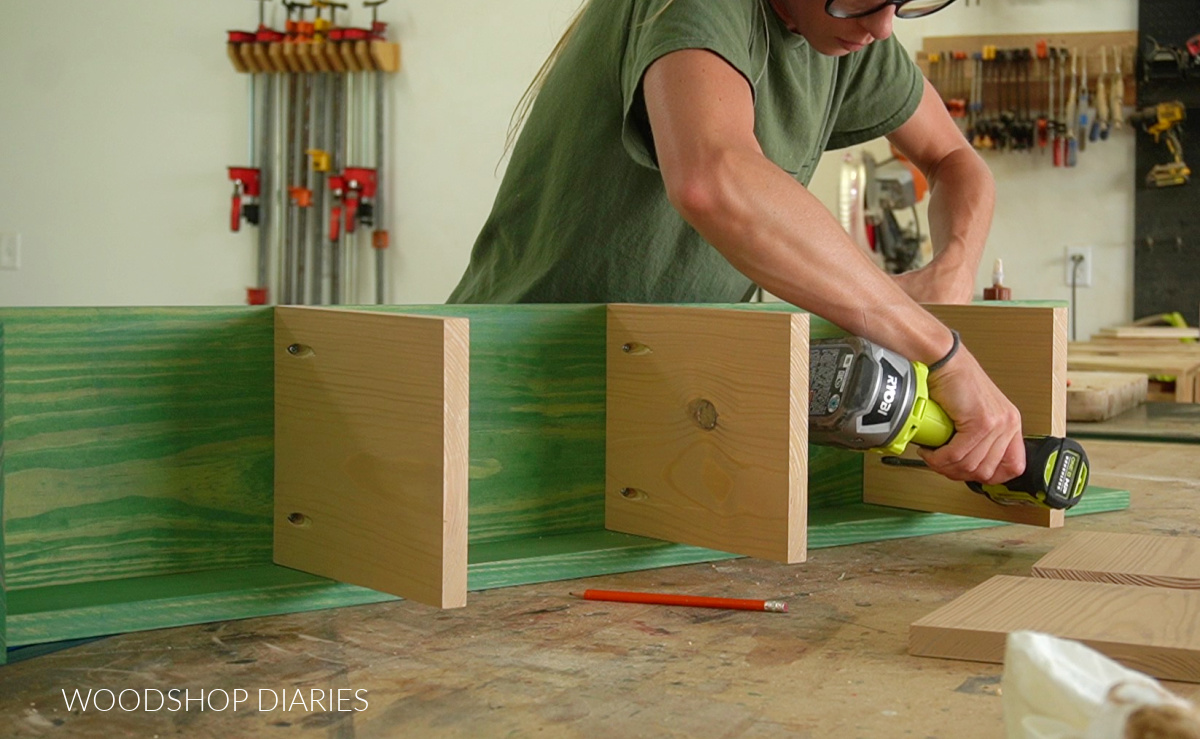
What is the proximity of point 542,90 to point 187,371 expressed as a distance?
0.76 meters

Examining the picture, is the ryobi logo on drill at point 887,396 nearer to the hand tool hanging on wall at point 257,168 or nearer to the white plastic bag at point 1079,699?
the white plastic bag at point 1079,699

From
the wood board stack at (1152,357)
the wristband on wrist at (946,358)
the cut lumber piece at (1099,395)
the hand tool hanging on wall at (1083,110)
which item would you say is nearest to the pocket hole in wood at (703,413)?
the wristband on wrist at (946,358)

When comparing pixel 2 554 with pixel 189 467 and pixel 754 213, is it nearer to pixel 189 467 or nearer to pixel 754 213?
pixel 189 467

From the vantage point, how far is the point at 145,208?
Result: 15.9 ft

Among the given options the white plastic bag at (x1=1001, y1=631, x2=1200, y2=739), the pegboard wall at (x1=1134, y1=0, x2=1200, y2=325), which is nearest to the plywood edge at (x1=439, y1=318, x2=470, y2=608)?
the white plastic bag at (x1=1001, y1=631, x2=1200, y2=739)

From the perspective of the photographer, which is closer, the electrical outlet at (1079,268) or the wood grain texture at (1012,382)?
the wood grain texture at (1012,382)

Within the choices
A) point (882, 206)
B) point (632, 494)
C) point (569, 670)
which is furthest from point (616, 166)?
point (882, 206)

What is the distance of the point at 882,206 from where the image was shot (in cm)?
429

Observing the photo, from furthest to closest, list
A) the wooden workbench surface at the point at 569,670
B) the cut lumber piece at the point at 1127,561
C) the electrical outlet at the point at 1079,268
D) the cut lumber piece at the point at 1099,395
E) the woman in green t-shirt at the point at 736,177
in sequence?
the electrical outlet at the point at 1079,268, the cut lumber piece at the point at 1099,395, the woman in green t-shirt at the point at 736,177, the cut lumber piece at the point at 1127,561, the wooden workbench surface at the point at 569,670

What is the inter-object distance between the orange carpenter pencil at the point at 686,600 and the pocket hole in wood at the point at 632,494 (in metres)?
0.16

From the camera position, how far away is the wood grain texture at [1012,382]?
1.46m

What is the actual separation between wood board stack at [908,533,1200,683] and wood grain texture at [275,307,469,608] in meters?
0.41

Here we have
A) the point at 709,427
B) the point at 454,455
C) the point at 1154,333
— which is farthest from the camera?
the point at 1154,333

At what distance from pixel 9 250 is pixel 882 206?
11.3ft
